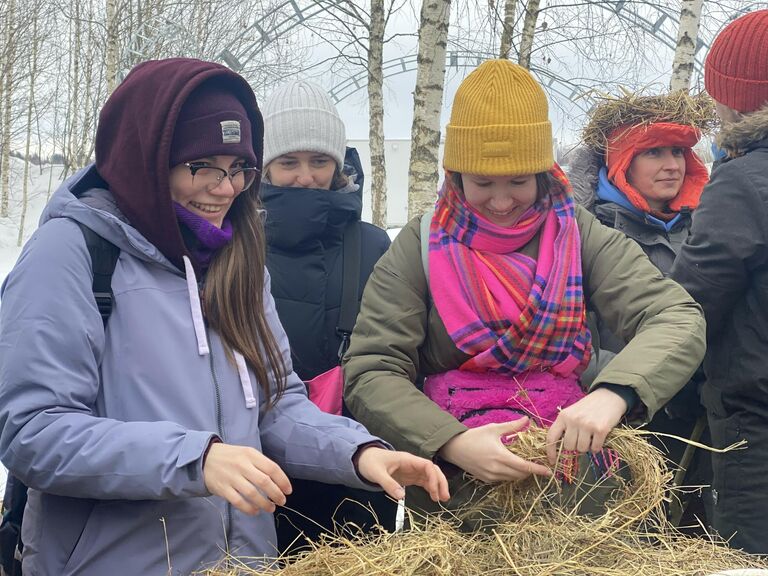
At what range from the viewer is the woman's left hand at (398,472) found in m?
1.57

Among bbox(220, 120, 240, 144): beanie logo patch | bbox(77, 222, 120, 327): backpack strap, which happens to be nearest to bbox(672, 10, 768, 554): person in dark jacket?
bbox(220, 120, 240, 144): beanie logo patch

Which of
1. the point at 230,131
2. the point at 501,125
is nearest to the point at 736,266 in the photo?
the point at 501,125

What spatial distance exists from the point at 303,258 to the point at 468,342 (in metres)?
0.82

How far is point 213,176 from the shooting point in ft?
6.15

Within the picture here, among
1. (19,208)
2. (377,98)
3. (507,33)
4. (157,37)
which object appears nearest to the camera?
(507,33)

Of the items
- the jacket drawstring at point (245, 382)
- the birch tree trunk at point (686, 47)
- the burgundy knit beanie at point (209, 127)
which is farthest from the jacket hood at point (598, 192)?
the birch tree trunk at point (686, 47)

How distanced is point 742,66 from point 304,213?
4.77 feet

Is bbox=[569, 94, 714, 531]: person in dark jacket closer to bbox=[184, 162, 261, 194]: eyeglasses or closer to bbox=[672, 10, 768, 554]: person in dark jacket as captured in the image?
bbox=[672, 10, 768, 554]: person in dark jacket

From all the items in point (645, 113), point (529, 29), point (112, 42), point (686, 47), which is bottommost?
point (645, 113)

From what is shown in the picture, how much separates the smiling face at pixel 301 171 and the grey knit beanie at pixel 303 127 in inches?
1.2

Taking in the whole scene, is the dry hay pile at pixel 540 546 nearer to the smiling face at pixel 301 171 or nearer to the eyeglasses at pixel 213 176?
the eyeglasses at pixel 213 176

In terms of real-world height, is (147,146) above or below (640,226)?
above

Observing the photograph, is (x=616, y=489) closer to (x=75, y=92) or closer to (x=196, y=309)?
(x=196, y=309)

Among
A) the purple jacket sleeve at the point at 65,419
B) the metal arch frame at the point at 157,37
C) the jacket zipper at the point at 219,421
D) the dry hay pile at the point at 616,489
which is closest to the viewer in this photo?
the purple jacket sleeve at the point at 65,419
